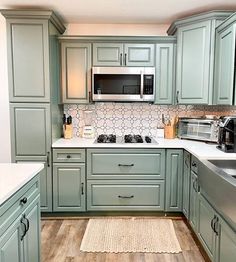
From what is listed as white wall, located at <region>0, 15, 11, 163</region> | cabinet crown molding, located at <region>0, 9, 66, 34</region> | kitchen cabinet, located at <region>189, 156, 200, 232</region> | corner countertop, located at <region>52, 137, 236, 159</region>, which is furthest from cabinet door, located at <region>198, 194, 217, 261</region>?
white wall, located at <region>0, 15, 11, 163</region>

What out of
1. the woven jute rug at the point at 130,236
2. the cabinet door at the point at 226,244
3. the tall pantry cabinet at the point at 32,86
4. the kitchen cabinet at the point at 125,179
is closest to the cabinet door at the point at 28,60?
the tall pantry cabinet at the point at 32,86

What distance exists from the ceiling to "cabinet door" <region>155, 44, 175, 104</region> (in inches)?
15.4

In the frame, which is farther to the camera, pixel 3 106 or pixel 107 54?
pixel 3 106

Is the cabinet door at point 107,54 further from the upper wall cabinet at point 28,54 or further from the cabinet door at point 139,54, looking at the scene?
the upper wall cabinet at point 28,54

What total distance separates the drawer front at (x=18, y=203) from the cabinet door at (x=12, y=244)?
43mm

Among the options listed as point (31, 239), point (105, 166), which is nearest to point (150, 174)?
point (105, 166)

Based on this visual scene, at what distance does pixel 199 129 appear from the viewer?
3248 mm

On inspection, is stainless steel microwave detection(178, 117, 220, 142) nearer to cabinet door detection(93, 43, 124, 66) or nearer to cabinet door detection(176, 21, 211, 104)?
cabinet door detection(176, 21, 211, 104)

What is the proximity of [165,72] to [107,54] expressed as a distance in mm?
763

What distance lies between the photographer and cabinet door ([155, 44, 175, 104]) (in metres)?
3.30

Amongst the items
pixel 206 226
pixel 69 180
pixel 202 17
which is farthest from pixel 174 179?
pixel 202 17

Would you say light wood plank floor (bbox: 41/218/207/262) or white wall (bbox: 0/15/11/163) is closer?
light wood plank floor (bbox: 41/218/207/262)

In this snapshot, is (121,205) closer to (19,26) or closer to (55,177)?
(55,177)

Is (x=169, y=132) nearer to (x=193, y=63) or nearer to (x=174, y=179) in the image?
(x=174, y=179)
